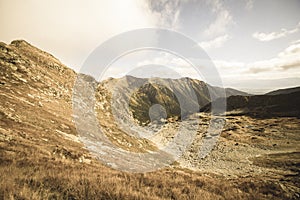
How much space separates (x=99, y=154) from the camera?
2048 cm

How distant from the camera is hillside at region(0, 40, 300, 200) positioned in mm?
7344

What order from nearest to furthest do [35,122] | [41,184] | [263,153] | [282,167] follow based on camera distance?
[41,184]
[35,122]
[282,167]
[263,153]

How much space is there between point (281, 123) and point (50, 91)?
282 ft

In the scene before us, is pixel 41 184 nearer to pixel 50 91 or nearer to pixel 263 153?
pixel 50 91

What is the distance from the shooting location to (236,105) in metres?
122

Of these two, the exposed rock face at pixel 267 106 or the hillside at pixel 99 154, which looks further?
the exposed rock face at pixel 267 106

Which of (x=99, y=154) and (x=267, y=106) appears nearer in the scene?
(x=99, y=154)

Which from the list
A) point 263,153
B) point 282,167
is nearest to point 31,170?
point 282,167

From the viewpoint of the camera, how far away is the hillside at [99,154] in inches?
289

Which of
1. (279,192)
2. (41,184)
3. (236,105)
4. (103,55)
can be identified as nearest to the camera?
(41,184)

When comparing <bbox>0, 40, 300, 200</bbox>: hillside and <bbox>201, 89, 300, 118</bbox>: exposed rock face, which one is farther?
<bbox>201, 89, 300, 118</bbox>: exposed rock face

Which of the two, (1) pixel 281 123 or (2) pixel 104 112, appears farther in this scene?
(1) pixel 281 123

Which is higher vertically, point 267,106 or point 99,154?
point 99,154

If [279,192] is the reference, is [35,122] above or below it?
above
